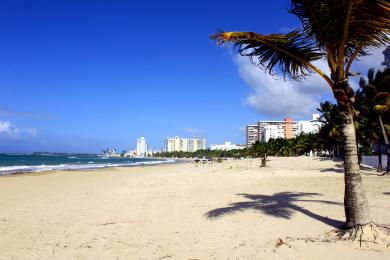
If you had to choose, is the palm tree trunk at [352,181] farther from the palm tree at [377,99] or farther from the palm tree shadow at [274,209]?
the palm tree at [377,99]

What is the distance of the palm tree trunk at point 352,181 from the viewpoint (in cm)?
636

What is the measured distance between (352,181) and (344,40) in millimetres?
2233

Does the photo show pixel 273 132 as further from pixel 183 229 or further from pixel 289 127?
pixel 183 229

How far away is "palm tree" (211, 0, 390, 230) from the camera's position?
6121 millimetres

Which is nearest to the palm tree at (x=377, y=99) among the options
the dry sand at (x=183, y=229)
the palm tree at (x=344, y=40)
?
the dry sand at (x=183, y=229)

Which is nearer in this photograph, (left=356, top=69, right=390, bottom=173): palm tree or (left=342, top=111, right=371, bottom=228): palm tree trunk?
(left=342, top=111, right=371, bottom=228): palm tree trunk

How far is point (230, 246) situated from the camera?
629cm

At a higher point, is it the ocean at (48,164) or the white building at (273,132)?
the white building at (273,132)

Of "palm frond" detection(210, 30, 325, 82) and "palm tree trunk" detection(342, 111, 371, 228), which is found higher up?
"palm frond" detection(210, 30, 325, 82)

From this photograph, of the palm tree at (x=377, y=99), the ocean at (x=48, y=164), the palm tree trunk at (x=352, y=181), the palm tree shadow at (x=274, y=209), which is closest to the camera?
the palm tree trunk at (x=352, y=181)

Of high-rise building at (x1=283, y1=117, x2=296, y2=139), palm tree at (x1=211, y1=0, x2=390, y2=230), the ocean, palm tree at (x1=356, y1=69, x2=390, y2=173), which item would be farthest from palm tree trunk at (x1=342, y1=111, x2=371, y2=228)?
high-rise building at (x1=283, y1=117, x2=296, y2=139)

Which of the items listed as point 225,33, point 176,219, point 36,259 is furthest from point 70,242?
point 225,33

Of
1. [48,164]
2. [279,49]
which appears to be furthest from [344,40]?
[48,164]

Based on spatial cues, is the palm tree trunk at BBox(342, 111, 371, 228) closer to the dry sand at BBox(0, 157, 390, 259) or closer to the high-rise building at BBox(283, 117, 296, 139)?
the dry sand at BBox(0, 157, 390, 259)
